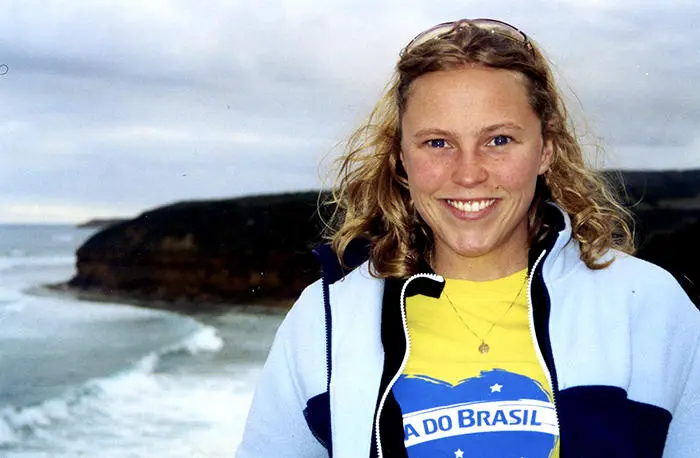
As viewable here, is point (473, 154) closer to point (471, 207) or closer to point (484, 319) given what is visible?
point (471, 207)

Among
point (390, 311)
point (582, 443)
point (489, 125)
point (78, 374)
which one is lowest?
point (78, 374)

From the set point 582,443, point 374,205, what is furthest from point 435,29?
point 582,443

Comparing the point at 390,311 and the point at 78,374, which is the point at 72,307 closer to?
the point at 78,374

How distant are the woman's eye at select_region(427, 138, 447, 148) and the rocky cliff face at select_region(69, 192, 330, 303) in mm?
1067

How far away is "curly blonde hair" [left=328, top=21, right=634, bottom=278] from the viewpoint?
4.22 feet

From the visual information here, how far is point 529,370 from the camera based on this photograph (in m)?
1.23

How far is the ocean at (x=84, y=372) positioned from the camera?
7.73 feet

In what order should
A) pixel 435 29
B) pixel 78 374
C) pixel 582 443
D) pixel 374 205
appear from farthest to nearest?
pixel 78 374, pixel 374 205, pixel 435 29, pixel 582 443

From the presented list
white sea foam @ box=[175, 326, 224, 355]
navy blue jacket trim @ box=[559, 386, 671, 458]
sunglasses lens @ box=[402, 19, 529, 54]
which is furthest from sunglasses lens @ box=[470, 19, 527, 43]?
white sea foam @ box=[175, 326, 224, 355]

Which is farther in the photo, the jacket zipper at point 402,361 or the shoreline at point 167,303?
the shoreline at point 167,303

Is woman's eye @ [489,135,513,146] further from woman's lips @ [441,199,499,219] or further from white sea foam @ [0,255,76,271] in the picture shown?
white sea foam @ [0,255,76,271]

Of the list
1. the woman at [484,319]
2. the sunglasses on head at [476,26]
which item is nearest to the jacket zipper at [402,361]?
the woman at [484,319]

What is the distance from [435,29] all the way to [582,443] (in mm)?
698

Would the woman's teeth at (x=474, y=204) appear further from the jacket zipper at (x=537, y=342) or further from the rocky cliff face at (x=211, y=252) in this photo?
the rocky cliff face at (x=211, y=252)
